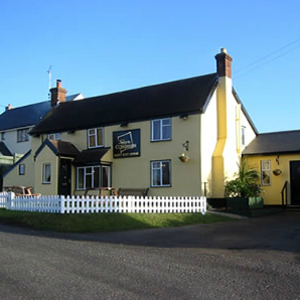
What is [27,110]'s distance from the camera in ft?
147

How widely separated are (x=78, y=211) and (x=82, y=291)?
1071cm

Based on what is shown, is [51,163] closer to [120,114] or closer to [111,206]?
[120,114]

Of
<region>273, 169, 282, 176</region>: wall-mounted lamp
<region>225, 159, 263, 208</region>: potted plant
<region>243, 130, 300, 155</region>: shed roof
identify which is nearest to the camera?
<region>225, 159, 263, 208</region>: potted plant

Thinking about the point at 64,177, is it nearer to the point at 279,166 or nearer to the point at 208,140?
the point at 208,140

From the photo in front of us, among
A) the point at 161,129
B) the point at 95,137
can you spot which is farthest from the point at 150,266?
the point at 95,137

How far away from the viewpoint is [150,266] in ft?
27.4

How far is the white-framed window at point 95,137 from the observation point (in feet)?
89.5

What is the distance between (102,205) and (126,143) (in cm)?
900

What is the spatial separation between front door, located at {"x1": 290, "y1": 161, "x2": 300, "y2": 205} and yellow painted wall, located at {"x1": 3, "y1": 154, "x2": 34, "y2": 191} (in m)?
18.8

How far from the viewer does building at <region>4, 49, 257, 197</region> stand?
75.8 ft

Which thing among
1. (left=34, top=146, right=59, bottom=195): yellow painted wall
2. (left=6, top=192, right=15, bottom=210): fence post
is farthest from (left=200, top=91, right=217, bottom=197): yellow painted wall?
(left=6, top=192, right=15, bottom=210): fence post

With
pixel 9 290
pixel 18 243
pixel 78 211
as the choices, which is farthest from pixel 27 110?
pixel 9 290

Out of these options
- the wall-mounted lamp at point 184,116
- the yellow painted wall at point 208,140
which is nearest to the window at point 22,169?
the wall-mounted lamp at point 184,116

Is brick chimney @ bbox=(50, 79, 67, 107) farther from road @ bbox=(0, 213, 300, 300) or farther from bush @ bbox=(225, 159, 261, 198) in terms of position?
road @ bbox=(0, 213, 300, 300)
